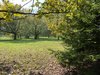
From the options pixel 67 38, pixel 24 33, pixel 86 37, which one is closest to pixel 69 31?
pixel 67 38

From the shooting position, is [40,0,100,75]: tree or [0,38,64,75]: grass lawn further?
[0,38,64,75]: grass lawn

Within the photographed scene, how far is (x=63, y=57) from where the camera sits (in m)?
9.59

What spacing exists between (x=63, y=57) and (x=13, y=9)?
339 cm

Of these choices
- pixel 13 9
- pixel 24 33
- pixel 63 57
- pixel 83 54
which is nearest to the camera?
pixel 13 9

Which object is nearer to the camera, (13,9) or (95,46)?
(13,9)

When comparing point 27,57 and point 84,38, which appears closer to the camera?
point 84,38

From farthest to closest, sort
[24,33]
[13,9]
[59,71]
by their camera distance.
A: 1. [24,33]
2. [59,71]
3. [13,9]

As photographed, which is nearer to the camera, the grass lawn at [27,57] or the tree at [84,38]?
the tree at [84,38]

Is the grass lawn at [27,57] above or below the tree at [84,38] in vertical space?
below

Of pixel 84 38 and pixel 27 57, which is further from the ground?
pixel 84 38

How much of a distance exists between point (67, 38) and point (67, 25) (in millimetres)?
553

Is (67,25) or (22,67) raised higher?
(67,25)

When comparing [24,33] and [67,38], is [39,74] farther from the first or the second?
[24,33]

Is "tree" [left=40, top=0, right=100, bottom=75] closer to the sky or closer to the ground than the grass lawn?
closer to the sky
